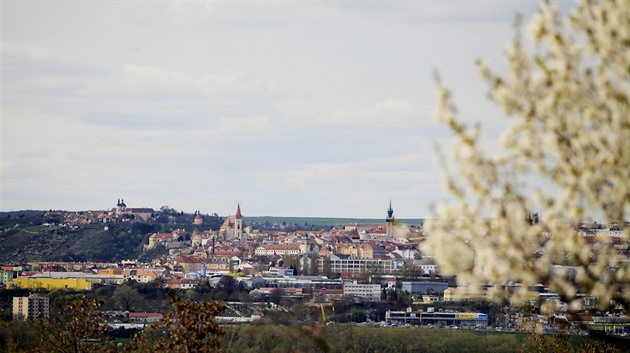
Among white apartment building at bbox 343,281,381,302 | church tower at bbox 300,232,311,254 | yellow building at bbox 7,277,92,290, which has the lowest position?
white apartment building at bbox 343,281,381,302

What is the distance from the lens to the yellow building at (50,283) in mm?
98250

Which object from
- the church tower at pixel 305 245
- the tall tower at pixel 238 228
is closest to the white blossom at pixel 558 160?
the church tower at pixel 305 245

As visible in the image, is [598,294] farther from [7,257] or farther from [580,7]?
[7,257]

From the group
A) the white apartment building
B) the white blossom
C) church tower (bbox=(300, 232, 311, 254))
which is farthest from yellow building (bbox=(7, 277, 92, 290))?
the white blossom

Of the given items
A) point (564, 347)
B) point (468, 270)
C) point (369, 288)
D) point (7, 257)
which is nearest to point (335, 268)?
point (369, 288)

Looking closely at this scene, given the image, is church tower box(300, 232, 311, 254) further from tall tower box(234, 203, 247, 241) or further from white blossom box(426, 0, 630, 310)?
white blossom box(426, 0, 630, 310)

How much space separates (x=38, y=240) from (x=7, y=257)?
9406 millimetres

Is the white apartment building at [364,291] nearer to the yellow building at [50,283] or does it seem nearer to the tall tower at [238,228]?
the yellow building at [50,283]

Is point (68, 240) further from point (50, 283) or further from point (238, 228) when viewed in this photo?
point (50, 283)

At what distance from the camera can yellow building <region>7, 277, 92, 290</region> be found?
3868 inches

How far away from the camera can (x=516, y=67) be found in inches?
267

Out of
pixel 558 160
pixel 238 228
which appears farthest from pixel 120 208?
pixel 558 160

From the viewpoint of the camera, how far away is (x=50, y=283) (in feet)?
333

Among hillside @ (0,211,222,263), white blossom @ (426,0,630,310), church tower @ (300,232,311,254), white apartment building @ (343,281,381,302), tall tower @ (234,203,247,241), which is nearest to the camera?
white blossom @ (426,0,630,310)
